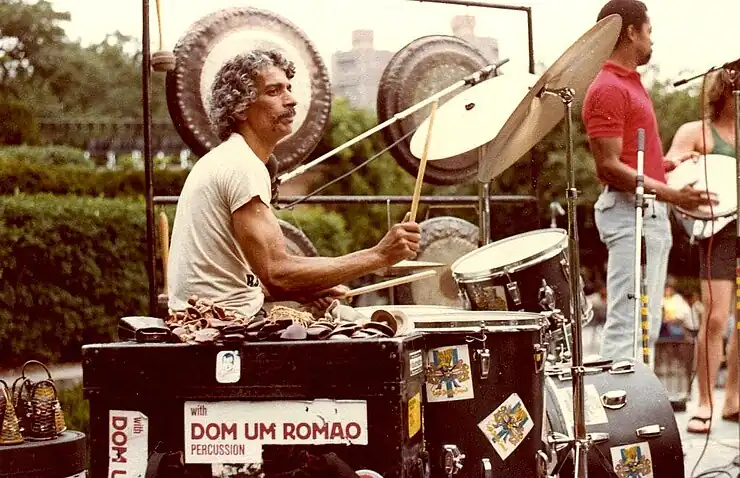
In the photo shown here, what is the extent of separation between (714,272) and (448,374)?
2.77 metres

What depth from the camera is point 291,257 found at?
3.31m

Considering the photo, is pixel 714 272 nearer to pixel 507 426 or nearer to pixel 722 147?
pixel 722 147

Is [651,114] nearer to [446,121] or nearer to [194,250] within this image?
[446,121]

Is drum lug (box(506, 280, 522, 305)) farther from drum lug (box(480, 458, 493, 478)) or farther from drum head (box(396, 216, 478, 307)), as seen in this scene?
drum head (box(396, 216, 478, 307))

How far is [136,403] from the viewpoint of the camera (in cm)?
295

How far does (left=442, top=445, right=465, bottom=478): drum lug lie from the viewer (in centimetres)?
334

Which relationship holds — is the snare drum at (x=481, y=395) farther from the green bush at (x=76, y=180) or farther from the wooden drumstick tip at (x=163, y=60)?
the green bush at (x=76, y=180)

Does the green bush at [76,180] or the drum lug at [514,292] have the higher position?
the green bush at [76,180]

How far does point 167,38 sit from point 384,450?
263 cm

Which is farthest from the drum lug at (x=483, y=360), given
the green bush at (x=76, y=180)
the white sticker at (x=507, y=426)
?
the green bush at (x=76, y=180)

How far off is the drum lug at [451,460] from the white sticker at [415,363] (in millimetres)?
306

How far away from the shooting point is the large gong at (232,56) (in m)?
5.25

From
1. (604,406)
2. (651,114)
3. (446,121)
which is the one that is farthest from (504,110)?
(604,406)

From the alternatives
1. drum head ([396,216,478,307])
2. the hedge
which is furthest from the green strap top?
the hedge
